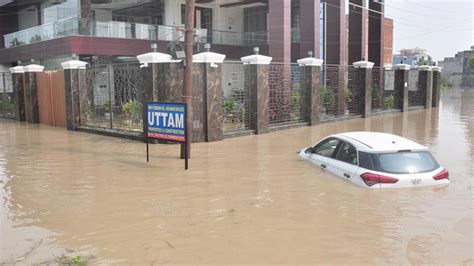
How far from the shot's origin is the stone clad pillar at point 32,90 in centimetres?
2075

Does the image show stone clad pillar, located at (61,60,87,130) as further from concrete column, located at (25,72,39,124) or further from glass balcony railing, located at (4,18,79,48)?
glass balcony railing, located at (4,18,79,48)

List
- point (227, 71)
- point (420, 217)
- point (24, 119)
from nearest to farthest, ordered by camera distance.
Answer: point (420, 217), point (24, 119), point (227, 71)

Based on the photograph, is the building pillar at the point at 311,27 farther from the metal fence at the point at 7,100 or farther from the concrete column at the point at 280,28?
the metal fence at the point at 7,100

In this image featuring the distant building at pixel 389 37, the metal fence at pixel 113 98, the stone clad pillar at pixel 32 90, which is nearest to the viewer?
the metal fence at pixel 113 98

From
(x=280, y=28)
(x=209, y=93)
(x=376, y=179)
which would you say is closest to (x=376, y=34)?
(x=280, y=28)

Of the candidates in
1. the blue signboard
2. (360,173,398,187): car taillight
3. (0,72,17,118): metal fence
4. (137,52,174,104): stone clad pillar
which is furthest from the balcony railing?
(360,173,398,187): car taillight

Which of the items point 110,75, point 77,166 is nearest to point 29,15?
point 110,75

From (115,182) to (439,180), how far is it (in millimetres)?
5712

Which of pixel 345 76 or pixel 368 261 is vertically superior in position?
pixel 345 76

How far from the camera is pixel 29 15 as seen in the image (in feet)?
117

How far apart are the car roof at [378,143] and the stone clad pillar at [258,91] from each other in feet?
24.0

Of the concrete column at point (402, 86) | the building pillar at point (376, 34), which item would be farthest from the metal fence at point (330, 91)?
the building pillar at point (376, 34)

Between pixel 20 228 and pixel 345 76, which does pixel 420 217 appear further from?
pixel 345 76

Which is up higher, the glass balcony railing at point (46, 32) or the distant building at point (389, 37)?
the distant building at point (389, 37)
